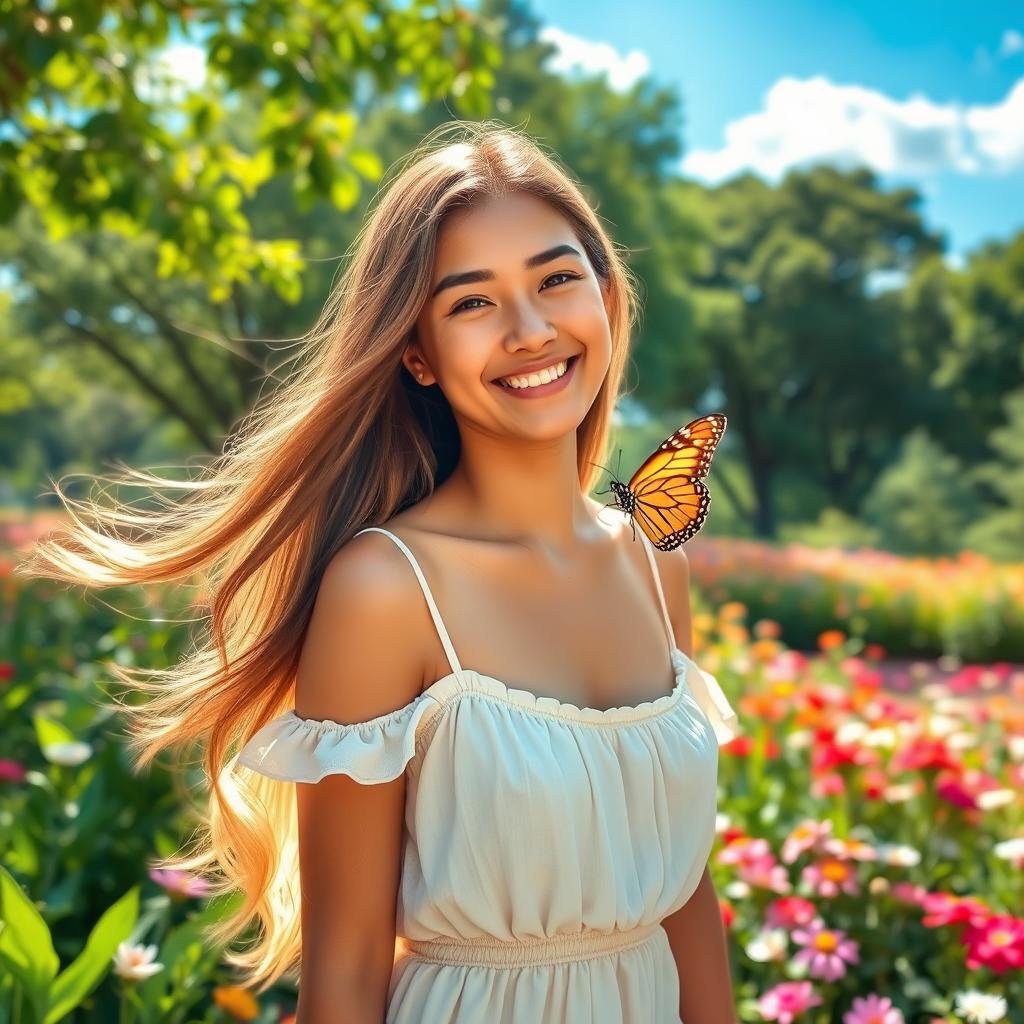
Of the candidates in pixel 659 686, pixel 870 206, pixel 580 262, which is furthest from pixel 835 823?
pixel 870 206

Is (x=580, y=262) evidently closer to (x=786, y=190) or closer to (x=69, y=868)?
(x=69, y=868)

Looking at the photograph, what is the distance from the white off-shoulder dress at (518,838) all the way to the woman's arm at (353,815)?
3 centimetres

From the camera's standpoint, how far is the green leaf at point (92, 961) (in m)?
1.86

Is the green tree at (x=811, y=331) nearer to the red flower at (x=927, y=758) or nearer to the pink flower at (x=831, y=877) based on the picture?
the red flower at (x=927, y=758)

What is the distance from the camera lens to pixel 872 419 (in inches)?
1437

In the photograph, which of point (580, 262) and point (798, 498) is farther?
point (798, 498)

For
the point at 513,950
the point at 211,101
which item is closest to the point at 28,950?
the point at 513,950

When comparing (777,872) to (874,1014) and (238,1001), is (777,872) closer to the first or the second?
(874,1014)

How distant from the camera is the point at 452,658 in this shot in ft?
5.18

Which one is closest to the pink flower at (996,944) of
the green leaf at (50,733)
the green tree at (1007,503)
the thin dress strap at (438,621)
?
the thin dress strap at (438,621)

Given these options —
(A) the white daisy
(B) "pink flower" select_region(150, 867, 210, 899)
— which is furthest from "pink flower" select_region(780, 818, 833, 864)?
(B) "pink flower" select_region(150, 867, 210, 899)

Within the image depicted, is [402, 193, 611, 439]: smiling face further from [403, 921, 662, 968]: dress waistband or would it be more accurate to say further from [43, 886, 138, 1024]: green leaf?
[43, 886, 138, 1024]: green leaf

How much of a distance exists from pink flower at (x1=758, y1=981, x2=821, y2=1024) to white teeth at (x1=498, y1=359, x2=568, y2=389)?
4.89 ft

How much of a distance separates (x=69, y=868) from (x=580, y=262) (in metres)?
2.03
